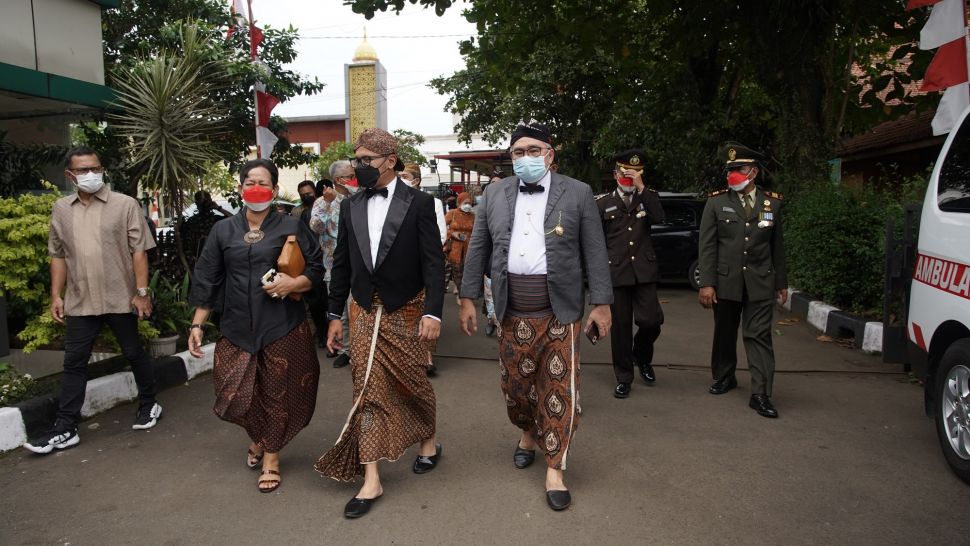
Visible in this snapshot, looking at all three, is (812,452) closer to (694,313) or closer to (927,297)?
(927,297)

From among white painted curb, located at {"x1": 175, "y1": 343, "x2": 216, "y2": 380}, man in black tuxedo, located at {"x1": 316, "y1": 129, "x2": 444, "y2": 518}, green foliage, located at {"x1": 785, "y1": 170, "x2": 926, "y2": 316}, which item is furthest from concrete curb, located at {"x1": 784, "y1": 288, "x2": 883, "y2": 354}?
white painted curb, located at {"x1": 175, "y1": 343, "x2": 216, "y2": 380}

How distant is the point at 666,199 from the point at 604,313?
8913mm

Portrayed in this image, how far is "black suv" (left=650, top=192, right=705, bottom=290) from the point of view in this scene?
12086mm

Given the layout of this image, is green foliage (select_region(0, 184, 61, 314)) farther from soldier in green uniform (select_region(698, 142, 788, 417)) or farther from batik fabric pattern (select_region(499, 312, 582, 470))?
soldier in green uniform (select_region(698, 142, 788, 417))

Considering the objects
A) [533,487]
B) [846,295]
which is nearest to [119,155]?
[533,487]

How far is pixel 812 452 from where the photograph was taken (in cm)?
432

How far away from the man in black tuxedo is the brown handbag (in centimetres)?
25

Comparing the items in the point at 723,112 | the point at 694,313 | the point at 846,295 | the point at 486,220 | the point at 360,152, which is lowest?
the point at 694,313

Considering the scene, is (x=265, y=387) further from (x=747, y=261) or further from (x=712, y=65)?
(x=712, y=65)

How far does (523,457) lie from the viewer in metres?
4.15

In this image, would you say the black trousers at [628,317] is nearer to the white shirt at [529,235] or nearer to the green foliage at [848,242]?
the white shirt at [529,235]

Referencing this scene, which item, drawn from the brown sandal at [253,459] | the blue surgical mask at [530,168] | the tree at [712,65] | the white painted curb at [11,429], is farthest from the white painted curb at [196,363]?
the tree at [712,65]

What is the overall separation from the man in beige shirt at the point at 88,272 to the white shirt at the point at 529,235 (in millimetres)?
2711

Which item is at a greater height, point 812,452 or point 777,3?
point 777,3
